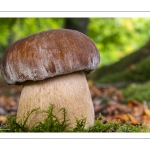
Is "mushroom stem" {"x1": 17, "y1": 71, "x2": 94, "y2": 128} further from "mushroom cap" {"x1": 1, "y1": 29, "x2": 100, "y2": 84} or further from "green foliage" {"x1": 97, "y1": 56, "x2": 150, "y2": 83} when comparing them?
"green foliage" {"x1": 97, "y1": 56, "x2": 150, "y2": 83}

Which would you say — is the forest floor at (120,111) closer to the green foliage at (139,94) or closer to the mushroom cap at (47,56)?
the green foliage at (139,94)

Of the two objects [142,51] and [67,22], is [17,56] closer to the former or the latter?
[67,22]

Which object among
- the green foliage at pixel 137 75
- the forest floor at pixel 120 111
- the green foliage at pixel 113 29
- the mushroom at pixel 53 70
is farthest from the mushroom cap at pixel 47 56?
the green foliage at pixel 113 29

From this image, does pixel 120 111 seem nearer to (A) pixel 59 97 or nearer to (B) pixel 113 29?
(A) pixel 59 97

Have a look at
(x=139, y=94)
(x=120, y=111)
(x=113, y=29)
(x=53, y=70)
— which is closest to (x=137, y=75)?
→ (x=139, y=94)

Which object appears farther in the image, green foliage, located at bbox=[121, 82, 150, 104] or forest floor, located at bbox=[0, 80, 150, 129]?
green foliage, located at bbox=[121, 82, 150, 104]

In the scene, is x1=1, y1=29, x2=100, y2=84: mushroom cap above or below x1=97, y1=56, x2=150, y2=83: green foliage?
above

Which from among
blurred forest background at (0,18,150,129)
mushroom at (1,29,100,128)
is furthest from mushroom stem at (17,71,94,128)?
blurred forest background at (0,18,150,129)

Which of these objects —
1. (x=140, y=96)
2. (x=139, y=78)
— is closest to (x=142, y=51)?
(x=139, y=78)

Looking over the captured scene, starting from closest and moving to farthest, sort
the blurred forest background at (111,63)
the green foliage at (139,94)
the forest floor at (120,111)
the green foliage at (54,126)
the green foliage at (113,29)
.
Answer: the green foliage at (54,126) < the forest floor at (120,111) < the green foliage at (139,94) < the blurred forest background at (111,63) < the green foliage at (113,29)
